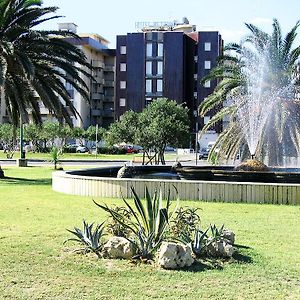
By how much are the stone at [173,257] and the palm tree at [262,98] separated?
17674 mm

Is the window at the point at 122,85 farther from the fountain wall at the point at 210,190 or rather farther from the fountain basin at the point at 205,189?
the fountain wall at the point at 210,190

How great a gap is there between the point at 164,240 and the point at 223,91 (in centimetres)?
2132

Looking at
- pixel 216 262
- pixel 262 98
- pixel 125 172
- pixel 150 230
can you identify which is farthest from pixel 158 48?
pixel 216 262

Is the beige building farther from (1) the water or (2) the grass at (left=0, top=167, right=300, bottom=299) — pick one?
(2) the grass at (left=0, top=167, right=300, bottom=299)

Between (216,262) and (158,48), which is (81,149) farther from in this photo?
(216,262)

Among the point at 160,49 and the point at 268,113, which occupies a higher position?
the point at 160,49

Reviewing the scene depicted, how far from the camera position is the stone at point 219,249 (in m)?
7.06

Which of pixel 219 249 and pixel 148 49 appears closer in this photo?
pixel 219 249

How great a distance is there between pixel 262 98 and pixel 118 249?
1971 cm

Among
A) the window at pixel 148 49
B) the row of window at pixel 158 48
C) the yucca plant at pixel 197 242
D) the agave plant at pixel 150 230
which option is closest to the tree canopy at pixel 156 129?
the agave plant at pixel 150 230

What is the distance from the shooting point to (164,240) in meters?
7.38

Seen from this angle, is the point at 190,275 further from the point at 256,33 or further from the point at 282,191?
the point at 256,33

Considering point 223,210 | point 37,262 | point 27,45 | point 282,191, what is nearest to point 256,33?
point 27,45

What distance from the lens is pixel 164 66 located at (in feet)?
272
